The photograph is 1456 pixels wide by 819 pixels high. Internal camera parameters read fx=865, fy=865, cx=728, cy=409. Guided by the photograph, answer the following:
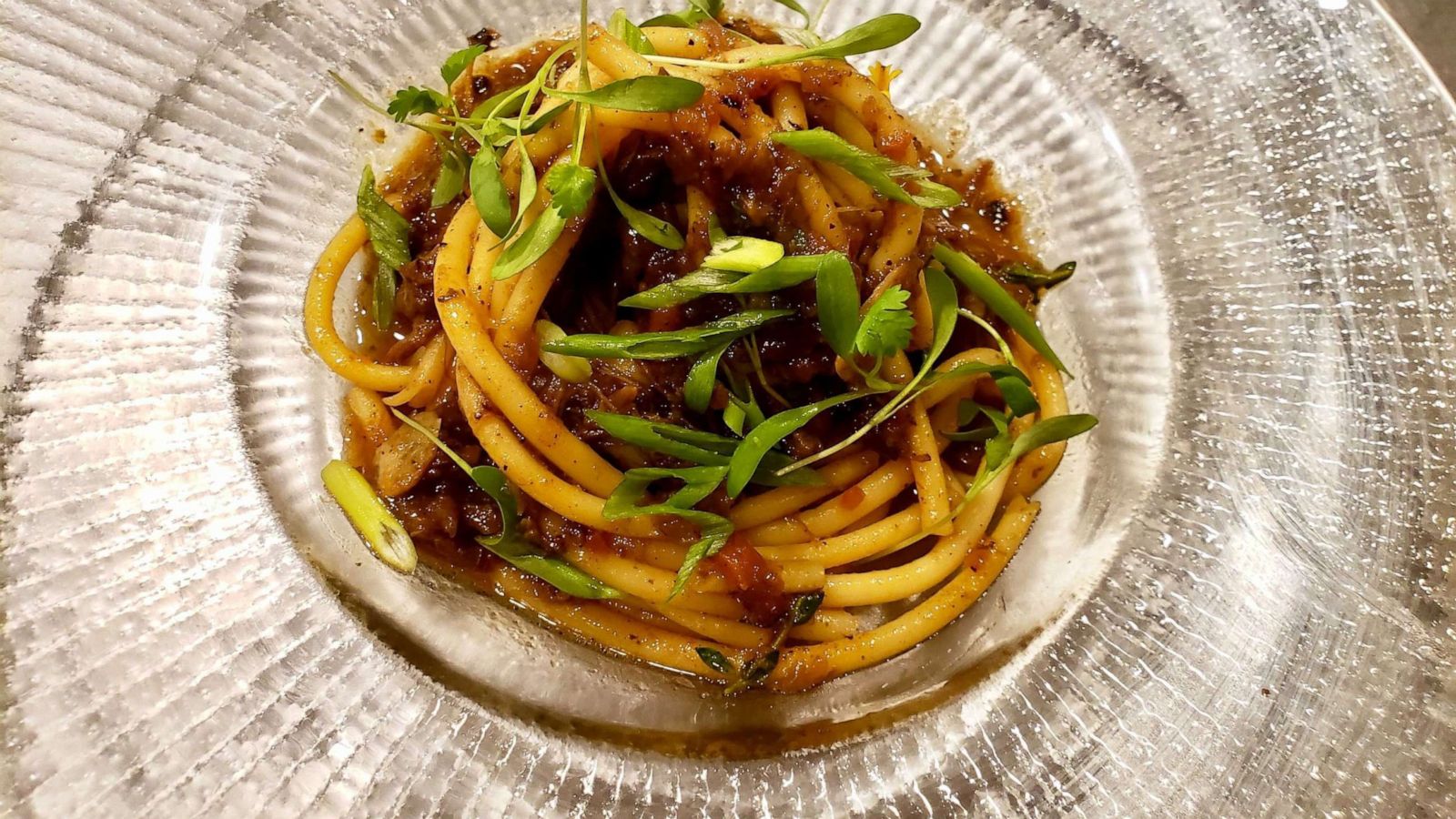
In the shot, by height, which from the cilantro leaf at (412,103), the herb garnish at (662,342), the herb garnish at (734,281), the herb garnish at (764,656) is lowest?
the herb garnish at (764,656)

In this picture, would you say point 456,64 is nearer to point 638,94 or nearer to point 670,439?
point 638,94

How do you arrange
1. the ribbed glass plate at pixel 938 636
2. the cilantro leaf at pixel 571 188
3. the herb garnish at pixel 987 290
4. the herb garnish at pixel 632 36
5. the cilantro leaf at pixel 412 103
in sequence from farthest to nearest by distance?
the herb garnish at pixel 987 290, the cilantro leaf at pixel 412 103, the herb garnish at pixel 632 36, the ribbed glass plate at pixel 938 636, the cilantro leaf at pixel 571 188

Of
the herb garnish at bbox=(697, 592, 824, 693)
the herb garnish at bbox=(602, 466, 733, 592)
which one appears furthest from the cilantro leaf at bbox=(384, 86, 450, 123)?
the herb garnish at bbox=(697, 592, 824, 693)

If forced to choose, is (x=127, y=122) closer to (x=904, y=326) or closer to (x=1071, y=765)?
(x=904, y=326)

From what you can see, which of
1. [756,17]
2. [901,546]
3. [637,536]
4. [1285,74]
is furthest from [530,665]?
[1285,74]

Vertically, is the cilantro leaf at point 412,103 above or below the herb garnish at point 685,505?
above

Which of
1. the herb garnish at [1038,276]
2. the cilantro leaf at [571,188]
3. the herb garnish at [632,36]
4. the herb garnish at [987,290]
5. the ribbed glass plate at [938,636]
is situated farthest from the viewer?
the herb garnish at [1038,276]

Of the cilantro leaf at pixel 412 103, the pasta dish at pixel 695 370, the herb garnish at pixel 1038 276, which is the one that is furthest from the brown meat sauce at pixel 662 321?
the herb garnish at pixel 1038 276

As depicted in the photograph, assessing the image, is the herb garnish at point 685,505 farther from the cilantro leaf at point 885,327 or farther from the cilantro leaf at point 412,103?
the cilantro leaf at point 412,103
